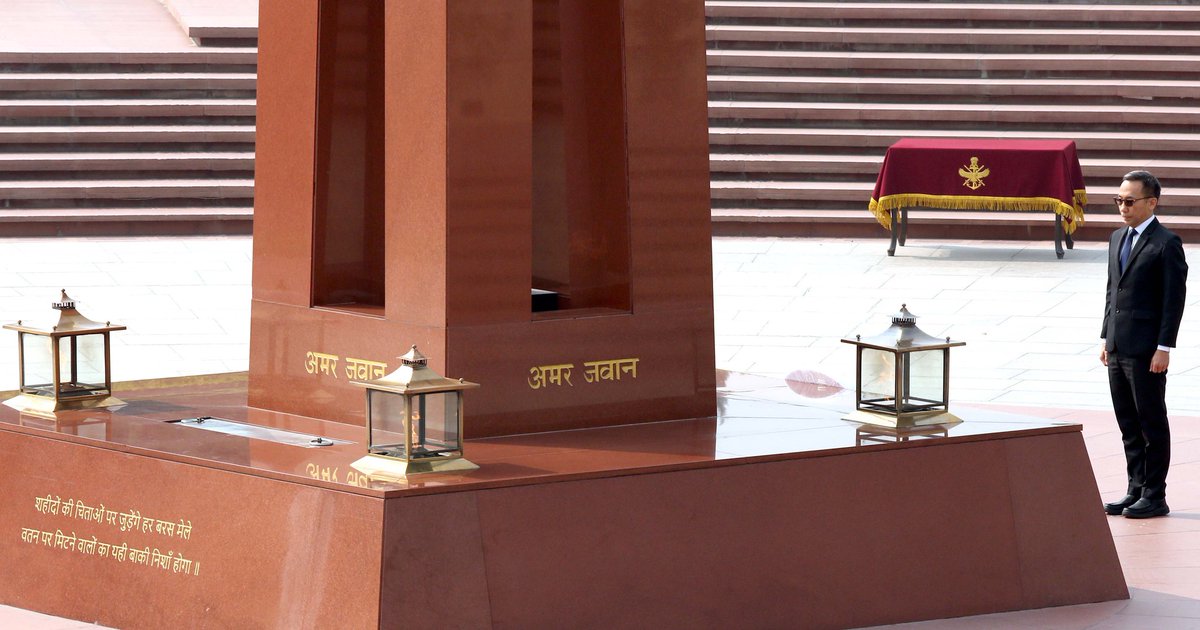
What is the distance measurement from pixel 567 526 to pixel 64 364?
1.95 meters

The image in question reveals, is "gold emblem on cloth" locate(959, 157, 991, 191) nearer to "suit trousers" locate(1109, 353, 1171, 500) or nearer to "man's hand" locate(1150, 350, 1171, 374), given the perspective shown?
"suit trousers" locate(1109, 353, 1171, 500)

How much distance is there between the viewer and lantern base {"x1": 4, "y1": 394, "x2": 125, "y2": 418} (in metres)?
5.09

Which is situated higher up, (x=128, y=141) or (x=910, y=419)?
(x=128, y=141)

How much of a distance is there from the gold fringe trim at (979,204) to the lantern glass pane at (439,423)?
8.56 metres

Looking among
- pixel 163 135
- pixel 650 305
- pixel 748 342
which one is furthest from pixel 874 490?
pixel 163 135

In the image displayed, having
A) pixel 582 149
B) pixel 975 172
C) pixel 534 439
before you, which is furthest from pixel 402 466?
pixel 975 172

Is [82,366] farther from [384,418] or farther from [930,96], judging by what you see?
[930,96]

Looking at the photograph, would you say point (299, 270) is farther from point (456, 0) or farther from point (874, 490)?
point (874, 490)

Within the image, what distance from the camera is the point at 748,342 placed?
9.23 m

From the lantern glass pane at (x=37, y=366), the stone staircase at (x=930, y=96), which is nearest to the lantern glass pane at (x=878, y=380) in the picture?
→ the lantern glass pane at (x=37, y=366)

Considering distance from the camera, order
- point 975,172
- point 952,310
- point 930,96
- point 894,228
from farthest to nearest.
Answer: point 930,96
point 894,228
point 975,172
point 952,310

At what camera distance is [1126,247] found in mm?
5754

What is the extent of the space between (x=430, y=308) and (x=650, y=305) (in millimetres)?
717

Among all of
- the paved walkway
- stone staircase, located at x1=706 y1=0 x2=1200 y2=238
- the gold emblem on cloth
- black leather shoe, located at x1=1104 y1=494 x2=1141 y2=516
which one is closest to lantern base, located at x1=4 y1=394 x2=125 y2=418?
the paved walkway
